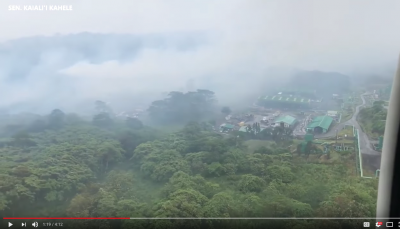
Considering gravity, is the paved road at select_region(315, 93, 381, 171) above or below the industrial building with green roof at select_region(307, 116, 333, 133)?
below

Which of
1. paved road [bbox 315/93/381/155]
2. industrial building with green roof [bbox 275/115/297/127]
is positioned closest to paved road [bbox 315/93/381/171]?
paved road [bbox 315/93/381/155]

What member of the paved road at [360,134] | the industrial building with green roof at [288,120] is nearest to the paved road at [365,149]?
the paved road at [360,134]

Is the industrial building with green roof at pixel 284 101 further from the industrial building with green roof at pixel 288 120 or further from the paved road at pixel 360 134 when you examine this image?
the paved road at pixel 360 134

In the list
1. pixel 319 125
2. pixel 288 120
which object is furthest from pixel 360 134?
pixel 288 120

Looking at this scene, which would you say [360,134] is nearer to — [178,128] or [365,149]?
[365,149]

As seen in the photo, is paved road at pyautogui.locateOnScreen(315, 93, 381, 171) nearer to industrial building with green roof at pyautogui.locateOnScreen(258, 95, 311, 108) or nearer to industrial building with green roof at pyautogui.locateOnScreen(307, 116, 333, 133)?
industrial building with green roof at pyautogui.locateOnScreen(307, 116, 333, 133)

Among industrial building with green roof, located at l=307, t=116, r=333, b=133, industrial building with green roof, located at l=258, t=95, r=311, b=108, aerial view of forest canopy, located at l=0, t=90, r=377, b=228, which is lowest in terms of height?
aerial view of forest canopy, located at l=0, t=90, r=377, b=228

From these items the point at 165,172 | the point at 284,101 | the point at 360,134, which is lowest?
the point at 165,172

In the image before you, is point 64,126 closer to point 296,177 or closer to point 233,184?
point 233,184

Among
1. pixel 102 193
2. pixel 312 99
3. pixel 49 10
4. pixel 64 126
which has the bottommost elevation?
pixel 102 193

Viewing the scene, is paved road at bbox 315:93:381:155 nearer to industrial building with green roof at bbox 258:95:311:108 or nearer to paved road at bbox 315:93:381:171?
paved road at bbox 315:93:381:171

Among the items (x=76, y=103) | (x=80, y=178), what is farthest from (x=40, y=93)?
(x=80, y=178)
